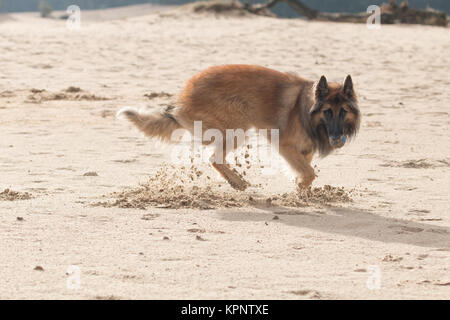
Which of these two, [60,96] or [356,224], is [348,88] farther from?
[60,96]

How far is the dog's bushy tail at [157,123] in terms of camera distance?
7352 millimetres

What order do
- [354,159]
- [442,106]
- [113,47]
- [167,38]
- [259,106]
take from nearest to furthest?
1. [259,106]
2. [354,159]
3. [442,106]
4. [113,47]
5. [167,38]

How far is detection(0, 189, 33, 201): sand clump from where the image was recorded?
6527 mm

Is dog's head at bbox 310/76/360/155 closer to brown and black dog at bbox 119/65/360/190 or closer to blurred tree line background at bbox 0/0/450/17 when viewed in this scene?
brown and black dog at bbox 119/65/360/190

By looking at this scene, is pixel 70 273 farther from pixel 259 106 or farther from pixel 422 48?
pixel 422 48

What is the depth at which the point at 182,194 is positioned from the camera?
22.3 feet

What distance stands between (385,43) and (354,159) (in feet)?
35.5

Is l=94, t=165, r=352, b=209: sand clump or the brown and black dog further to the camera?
the brown and black dog

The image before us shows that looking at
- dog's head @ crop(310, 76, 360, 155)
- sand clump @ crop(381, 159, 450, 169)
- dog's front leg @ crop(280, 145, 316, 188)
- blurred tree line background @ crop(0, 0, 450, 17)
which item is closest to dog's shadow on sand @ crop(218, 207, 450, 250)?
dog's front leg @ crop(280, 145, 316, 188)

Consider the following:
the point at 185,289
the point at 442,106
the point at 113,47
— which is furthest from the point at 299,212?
the point at 113,47

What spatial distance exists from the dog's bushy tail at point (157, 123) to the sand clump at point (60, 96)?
512 centimetres

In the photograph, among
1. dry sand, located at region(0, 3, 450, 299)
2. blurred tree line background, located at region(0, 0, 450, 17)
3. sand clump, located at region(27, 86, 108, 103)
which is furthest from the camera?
blurred tree line background, located at region(0, 0, 450, 17)

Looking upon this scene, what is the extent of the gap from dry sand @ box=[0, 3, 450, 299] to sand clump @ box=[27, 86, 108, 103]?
0.10ft
